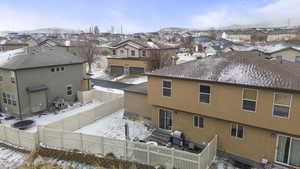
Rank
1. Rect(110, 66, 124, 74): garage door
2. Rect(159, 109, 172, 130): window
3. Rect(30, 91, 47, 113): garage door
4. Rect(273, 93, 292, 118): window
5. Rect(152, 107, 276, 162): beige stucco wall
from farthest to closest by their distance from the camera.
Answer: Rect(110, 66, 124, 74): garage door, Rect(30, 91, 47, 113): garage door, Rect(159, 109, 172, 130): window, Rect(152, 107, 276, 162): beige stucco wall, Rect(273, 93, 292, 118): window

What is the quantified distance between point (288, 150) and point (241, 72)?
480 cm

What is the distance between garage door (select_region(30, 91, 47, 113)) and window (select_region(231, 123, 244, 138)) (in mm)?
17484

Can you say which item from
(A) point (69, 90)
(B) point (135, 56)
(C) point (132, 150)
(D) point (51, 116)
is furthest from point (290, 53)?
(D) point (51, 116)

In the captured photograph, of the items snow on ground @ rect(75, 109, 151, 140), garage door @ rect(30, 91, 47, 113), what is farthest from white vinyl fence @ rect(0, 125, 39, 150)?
garage door @ rect(30, 91, 47, 113)

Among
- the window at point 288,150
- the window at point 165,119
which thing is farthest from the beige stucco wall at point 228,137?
the window at point 165,119

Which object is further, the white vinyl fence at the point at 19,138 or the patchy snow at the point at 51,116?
the patchy snow at the point at 51,116

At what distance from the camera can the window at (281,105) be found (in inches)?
413

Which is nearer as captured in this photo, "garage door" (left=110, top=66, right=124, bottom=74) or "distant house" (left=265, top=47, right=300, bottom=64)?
"distant house" (left=265, top=47, right=300, bottom=64)

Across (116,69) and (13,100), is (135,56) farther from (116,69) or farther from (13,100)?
(13,100)

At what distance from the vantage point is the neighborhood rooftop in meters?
19.5

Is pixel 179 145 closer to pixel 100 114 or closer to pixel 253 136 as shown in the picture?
pixel 253 136

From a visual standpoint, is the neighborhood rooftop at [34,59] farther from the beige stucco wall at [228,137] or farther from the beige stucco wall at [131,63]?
the beige stucco wall at [228,137]

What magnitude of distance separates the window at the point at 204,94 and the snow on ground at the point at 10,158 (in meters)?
11.8

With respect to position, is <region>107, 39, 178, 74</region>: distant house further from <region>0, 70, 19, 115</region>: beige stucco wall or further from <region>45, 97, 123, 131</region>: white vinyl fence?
<region>0, 70, 19, 115</region>: beige stucco wall
